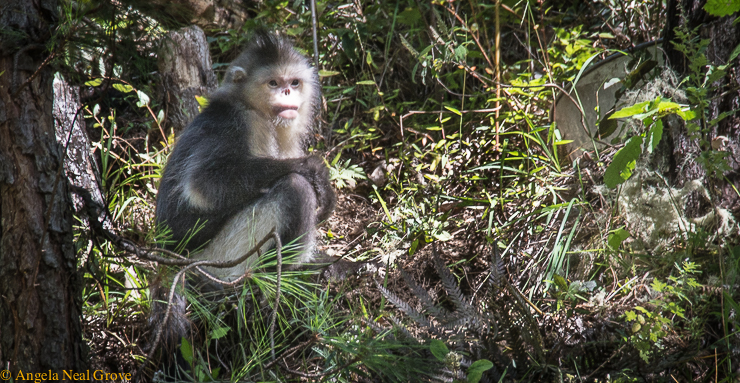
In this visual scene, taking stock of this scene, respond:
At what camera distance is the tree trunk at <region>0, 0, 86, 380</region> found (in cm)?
177

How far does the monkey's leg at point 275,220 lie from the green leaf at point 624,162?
65.0 inches

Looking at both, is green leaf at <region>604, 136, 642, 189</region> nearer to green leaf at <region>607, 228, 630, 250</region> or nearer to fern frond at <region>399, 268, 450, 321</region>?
green leaf at <region>607, 228, 630, 250</region>

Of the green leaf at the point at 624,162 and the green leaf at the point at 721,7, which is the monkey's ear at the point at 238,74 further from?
the green leaf at the point at 721,7

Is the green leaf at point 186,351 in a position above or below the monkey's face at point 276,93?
below

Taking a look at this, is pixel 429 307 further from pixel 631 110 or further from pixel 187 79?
pixel 187 79

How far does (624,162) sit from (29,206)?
7.55ft

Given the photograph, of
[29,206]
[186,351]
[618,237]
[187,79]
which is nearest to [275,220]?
[186,351]

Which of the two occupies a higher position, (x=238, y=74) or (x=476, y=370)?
(x=238, y=74)

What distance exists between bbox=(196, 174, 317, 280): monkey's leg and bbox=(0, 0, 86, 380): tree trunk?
1.27m

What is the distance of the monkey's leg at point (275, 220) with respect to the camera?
124 inches

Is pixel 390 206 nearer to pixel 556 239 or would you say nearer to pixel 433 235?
pixel 433 235

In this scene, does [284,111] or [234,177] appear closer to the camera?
[234,177]

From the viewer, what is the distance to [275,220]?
124 inches
